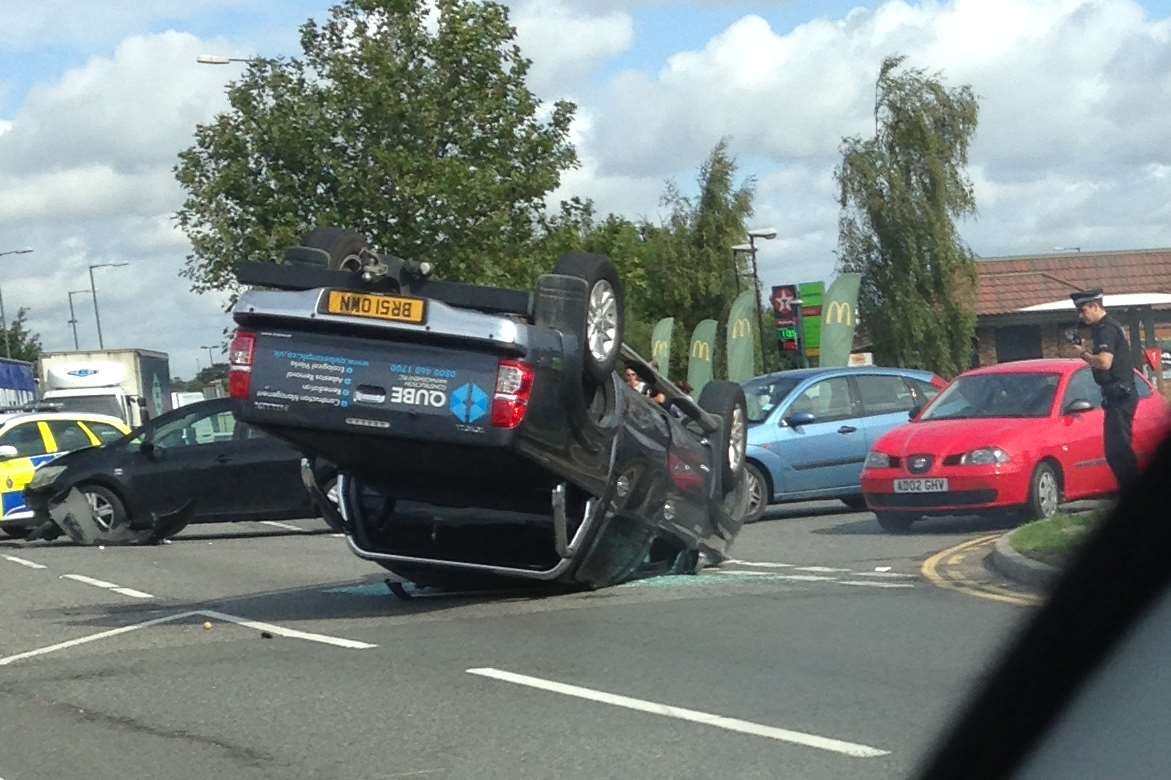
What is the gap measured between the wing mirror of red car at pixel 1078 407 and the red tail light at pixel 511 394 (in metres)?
7.03

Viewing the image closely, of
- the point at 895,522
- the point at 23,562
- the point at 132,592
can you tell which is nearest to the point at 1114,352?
the point at 895,522

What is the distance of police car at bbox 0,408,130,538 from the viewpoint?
20719mm

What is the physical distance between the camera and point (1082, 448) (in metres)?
15.9

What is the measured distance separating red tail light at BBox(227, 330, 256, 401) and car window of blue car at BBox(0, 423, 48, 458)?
11.9 metres

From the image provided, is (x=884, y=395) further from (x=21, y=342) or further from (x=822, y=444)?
(x=21, y=342)

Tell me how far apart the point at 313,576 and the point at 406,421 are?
498cm

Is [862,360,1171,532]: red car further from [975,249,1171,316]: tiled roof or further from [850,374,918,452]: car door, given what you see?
[975,249,1171,316]: tiled roof

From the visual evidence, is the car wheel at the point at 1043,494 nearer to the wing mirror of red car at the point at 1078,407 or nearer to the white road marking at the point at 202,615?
the wing mirror of red car at the point at 1078,407

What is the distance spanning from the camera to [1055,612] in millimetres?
9477

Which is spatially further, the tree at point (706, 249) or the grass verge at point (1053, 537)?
the tree at point (706, 249)

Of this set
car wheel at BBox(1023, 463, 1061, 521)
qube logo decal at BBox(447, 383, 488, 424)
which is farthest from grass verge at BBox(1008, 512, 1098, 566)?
qube logo decal at BBox(447, 383, 488, 424)

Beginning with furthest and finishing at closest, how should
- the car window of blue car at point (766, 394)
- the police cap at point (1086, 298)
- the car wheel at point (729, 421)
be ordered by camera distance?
the car window of blue car at point (766, 394) → the police cap at point (1086, 298) → the car wheel at point (729, 421)

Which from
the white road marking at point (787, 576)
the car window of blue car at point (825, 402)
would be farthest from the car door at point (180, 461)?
the white road marking at point (787, 576)

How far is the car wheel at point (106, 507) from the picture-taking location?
1939 cm
